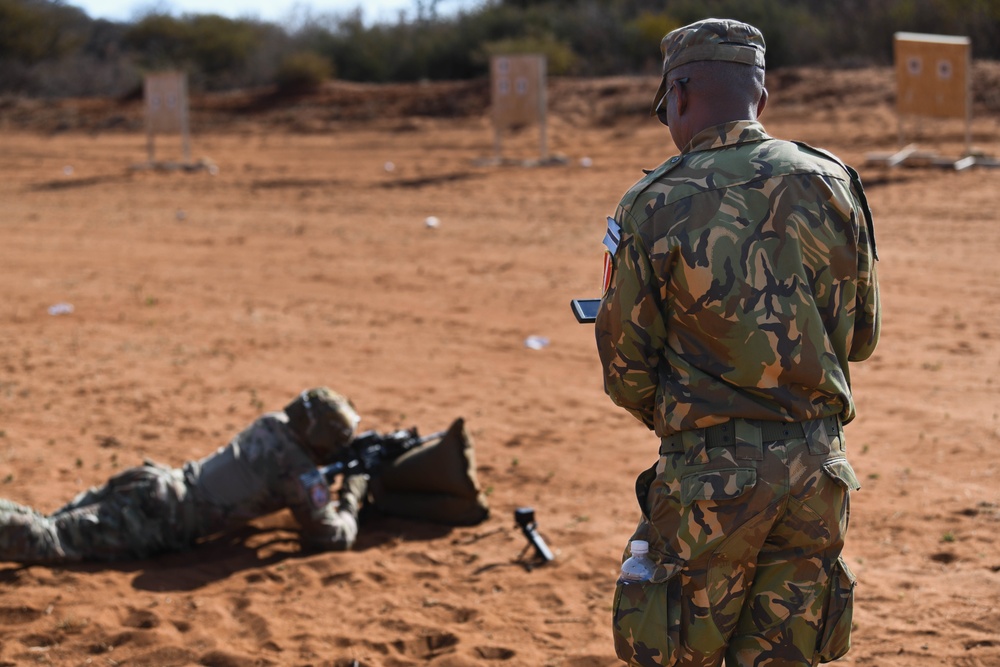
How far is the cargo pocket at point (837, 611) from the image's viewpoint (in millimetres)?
2484

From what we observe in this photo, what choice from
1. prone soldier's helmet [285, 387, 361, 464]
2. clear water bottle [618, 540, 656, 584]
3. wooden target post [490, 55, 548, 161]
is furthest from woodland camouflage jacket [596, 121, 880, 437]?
wooden target post [490, 55, 548, 161]

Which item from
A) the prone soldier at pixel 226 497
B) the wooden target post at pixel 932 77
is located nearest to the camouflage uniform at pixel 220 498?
the prone soldier at pixel 226 497

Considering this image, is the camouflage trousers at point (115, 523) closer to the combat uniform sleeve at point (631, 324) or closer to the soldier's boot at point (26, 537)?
the soldier's boot at point (26, 537)

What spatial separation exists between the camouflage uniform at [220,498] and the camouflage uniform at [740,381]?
107 inches

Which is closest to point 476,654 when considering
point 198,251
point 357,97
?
point 198,251

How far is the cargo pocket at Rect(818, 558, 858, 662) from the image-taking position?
2.48 meters

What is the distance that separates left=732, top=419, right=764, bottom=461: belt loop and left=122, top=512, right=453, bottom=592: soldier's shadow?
3.04 metres

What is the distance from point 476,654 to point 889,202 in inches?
399

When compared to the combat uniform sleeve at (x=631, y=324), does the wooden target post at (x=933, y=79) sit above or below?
above

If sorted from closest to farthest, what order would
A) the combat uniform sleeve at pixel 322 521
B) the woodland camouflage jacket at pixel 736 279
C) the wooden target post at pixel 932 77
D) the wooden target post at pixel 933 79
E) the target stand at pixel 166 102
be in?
the woodland camouflage jacket at pixel 736 279 < the combat uniform sleeve at pixel 322 521 < the wooden target post at pixel 933 79 < the wooden target post at pixel 932 77 < the target stand at pixel 166 102

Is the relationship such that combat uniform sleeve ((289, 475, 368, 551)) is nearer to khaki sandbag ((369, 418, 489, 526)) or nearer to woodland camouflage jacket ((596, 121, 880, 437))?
khaki sandbag ((369, 418, 489, 526))

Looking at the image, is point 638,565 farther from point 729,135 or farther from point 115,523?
point 115,523

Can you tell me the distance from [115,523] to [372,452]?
122 cm

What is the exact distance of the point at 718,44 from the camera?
2393 mm
